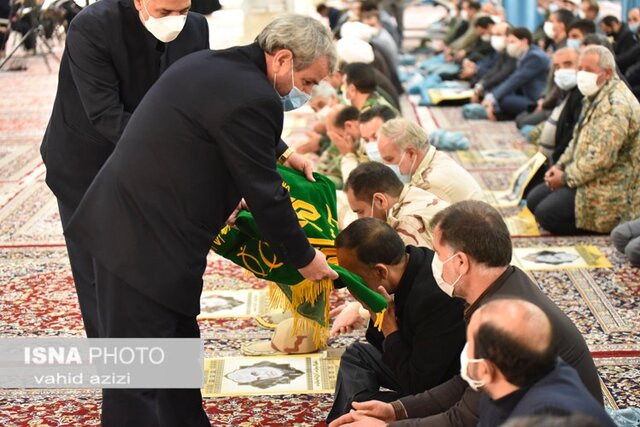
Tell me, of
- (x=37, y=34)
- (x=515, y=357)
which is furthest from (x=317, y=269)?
(x=37, y=34)

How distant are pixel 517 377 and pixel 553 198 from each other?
401 cm

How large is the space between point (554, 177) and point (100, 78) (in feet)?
11.2

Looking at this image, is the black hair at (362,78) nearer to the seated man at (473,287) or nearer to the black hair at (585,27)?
the black hair at (585,27)

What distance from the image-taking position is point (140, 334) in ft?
10.0

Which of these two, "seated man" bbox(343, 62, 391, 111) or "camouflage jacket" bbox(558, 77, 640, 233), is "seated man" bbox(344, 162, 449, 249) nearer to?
"camouflage jacket" bbox(558, 77, 640, 233)

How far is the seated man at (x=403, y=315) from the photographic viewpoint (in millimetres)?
3256

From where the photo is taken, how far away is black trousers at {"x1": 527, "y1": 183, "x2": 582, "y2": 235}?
6.04 metres

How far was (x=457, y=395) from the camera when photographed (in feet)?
9.98

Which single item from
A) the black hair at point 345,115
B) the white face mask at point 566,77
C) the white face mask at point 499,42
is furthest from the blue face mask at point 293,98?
the white face mask at point 499,42

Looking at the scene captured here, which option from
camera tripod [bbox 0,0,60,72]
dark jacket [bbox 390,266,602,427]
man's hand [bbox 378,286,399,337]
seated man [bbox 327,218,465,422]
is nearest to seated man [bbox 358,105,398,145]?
seated man [bbox 327,218,465,422]

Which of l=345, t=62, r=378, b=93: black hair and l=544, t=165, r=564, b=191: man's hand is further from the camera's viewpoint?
l=345, t=62, r=378, b=93: black hair

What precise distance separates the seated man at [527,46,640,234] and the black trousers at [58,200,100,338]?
122 inches

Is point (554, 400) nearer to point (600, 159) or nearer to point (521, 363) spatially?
point (521, 363)

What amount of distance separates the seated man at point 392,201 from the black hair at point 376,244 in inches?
31.9
